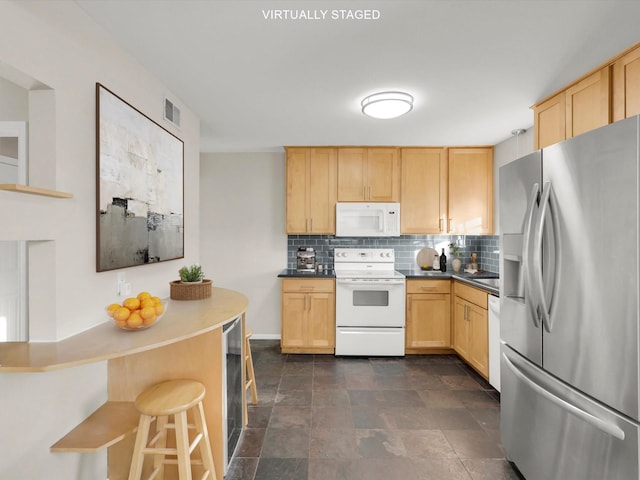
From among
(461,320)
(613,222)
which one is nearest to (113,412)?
(613,222)

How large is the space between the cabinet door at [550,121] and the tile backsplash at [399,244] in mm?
1949

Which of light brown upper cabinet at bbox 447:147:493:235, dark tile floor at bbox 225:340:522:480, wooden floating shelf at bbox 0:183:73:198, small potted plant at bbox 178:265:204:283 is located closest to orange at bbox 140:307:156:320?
wooden floating shelf at bbox 0:183:73:198

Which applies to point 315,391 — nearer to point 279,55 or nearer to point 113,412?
point 113,412

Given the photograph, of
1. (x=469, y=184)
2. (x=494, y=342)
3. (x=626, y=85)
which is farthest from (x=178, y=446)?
(x=469, y=184)

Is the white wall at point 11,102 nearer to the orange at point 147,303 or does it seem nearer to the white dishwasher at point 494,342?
the orange at point 147,303

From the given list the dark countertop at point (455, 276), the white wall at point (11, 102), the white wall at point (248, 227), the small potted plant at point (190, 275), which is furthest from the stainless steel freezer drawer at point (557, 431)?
the white wall at point (11, 102)

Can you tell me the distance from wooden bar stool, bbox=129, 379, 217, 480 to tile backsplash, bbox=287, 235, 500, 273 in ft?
8.96

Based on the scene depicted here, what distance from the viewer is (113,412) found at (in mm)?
1625

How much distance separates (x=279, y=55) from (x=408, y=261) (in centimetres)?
311

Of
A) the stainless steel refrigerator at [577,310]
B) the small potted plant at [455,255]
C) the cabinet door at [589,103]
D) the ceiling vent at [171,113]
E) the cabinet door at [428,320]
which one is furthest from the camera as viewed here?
the small potted plant at [455,255]

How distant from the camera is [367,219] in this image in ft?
13.0

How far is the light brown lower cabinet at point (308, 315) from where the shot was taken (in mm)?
3756

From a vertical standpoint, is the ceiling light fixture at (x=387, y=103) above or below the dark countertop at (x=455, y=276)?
above

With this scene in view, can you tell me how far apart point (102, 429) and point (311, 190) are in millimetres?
3027
